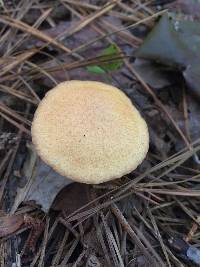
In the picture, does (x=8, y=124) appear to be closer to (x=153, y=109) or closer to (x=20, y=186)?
(x=20, y=186)

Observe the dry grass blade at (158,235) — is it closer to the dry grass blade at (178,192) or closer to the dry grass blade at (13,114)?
the dry grass blade at (178,192)

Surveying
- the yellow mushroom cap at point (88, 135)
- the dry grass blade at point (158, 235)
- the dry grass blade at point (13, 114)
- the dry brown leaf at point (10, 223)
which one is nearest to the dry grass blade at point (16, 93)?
the dry grass blade at point (13, 114)

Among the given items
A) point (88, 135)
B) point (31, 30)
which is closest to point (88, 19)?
point (31, 30)

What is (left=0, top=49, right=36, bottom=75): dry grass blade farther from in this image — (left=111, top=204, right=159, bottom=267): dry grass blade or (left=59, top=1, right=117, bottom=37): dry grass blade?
(left=111, top=204, right=159, bottom=267): dry grass blade

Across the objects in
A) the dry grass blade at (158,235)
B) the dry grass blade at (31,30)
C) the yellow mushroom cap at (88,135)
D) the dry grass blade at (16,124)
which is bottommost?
the dry grass blade at (158,235)

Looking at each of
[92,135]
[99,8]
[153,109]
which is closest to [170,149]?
[153,109]

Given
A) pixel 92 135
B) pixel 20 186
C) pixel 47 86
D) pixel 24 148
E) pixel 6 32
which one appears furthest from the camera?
pixel 6 32
